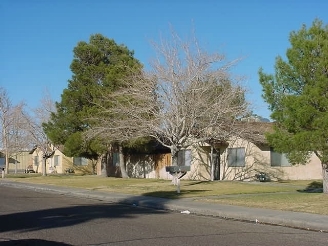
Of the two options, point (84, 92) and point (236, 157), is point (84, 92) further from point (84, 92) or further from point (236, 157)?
point (236, 157)

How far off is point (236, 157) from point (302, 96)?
16.3 m

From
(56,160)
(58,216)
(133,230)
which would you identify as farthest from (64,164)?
(133,230)

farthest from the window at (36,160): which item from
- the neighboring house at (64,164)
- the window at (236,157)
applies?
the window at (236,157)

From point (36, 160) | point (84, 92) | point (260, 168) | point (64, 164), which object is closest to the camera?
point (260, 168)

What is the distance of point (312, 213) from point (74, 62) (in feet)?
96.3

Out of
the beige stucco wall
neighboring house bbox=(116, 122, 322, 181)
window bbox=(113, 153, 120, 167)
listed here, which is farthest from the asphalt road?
window bbox=(113, 153, 120, 167)

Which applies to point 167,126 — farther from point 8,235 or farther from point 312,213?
point 8,235

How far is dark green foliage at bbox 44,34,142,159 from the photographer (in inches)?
1550

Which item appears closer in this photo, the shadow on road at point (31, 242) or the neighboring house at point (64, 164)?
the shadow on road at point (31, 242)

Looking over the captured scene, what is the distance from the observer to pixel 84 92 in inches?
1577

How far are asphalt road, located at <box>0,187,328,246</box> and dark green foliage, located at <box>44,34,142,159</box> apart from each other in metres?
22.7

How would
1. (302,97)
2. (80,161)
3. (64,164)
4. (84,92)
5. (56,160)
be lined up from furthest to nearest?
(56,160), (64,164), (80,161), (84,92), (302,97)

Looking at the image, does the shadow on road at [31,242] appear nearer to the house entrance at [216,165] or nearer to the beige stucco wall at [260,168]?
the beige stucco wall at [260,168]

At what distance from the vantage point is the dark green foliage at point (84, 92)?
39375 mm
